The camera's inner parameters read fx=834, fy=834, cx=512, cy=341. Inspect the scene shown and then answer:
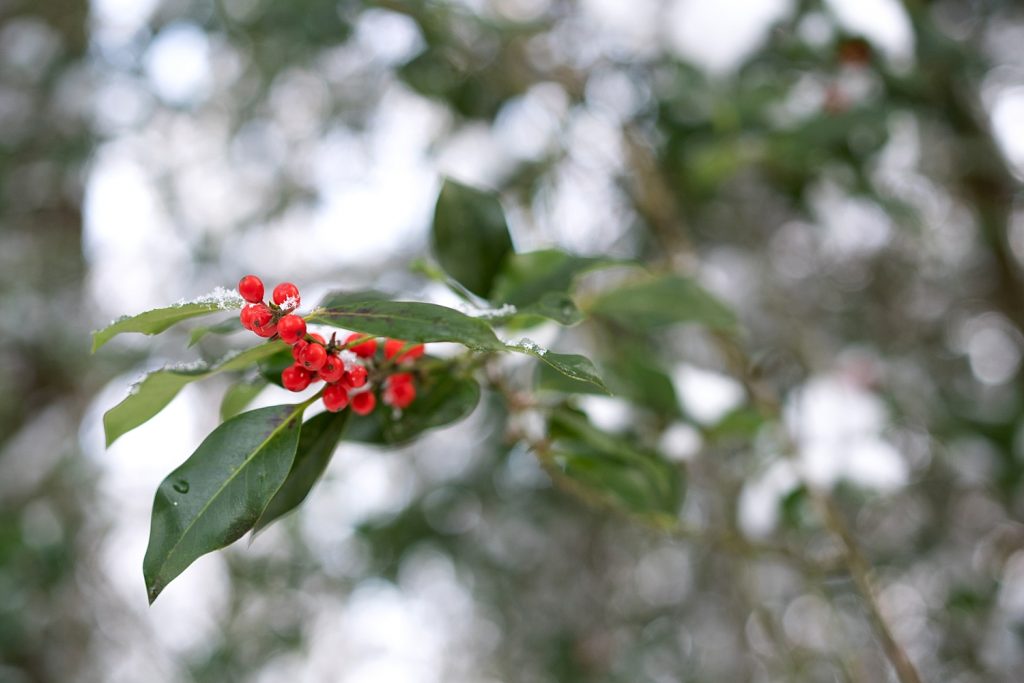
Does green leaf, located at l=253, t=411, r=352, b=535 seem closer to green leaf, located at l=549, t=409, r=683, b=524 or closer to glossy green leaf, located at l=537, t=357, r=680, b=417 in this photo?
green leaf, located at l=549, t=409, r=683, b=524

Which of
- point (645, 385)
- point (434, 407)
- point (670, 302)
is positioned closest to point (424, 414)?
point (434, 407)

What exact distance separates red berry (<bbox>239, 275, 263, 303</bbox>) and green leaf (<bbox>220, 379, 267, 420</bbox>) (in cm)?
16

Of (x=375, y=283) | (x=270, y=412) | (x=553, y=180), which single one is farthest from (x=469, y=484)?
(x=270, y=412)

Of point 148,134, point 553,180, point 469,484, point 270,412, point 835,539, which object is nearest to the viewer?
point 270,412

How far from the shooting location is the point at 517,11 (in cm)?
229

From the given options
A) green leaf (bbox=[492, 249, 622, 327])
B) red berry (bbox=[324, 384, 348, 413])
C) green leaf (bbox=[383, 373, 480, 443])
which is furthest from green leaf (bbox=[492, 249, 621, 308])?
red berry (bbox=[324, 384, 348, 413])

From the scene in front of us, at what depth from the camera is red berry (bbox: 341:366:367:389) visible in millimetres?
667

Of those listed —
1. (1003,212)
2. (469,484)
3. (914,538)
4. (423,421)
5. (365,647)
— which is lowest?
(365,647)

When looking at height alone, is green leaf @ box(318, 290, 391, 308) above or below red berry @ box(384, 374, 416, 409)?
above

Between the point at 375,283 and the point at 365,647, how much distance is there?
1826mm

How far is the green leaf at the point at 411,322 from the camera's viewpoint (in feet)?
1.89

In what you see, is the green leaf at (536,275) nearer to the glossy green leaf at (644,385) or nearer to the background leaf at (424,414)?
the background leaf at (424,414)

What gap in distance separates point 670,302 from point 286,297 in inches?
19.5

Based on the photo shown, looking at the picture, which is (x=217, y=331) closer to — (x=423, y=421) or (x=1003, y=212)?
(x=423, y=421)
